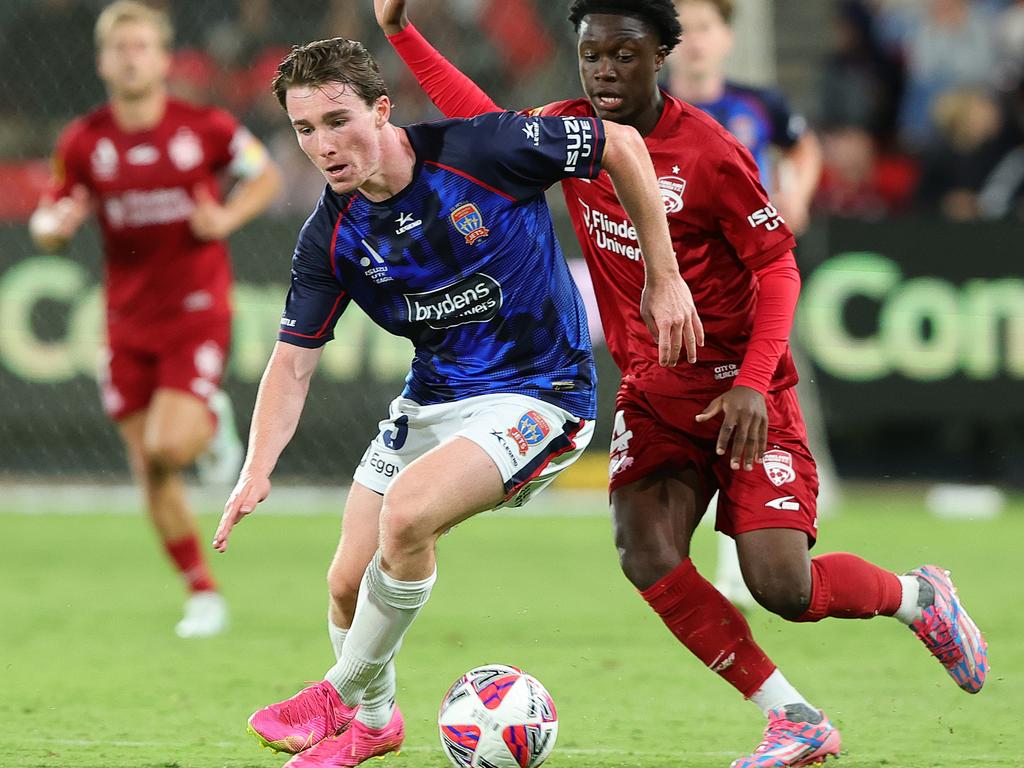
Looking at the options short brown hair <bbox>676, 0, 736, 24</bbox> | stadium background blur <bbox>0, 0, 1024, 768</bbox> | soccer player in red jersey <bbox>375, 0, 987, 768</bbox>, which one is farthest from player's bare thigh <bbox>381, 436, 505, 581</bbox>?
short brown hair <bbox>676, 0, 736, 24</bbox>

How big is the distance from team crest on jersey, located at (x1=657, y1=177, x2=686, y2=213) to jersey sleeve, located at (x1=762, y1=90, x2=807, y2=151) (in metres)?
2.66

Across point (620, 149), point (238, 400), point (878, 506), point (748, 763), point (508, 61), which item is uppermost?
point (620, 149)

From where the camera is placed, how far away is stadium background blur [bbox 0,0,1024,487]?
1097 centimetres

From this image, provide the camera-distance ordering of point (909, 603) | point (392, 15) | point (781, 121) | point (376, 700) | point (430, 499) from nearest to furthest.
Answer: point (430, 499), point (376, 700), point (909, 603), point (392, 15), point (781, 121)

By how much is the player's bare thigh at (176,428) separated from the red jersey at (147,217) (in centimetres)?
43

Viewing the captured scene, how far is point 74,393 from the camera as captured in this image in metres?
11.0

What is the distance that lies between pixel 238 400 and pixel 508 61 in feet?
9.86

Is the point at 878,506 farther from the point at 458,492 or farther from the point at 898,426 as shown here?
the point at 458,492

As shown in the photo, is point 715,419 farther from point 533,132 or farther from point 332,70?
point 332,70

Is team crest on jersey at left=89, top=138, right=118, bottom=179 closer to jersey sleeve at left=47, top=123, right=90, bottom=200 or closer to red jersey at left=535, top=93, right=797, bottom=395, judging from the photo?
jersey sleeve at left=47, top=123, right=90, bottom=200

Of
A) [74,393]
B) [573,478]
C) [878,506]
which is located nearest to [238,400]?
[74,393]

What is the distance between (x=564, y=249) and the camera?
11.0 meters

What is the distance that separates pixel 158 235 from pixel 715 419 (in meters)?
4.04

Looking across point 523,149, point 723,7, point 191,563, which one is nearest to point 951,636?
point 523,149
